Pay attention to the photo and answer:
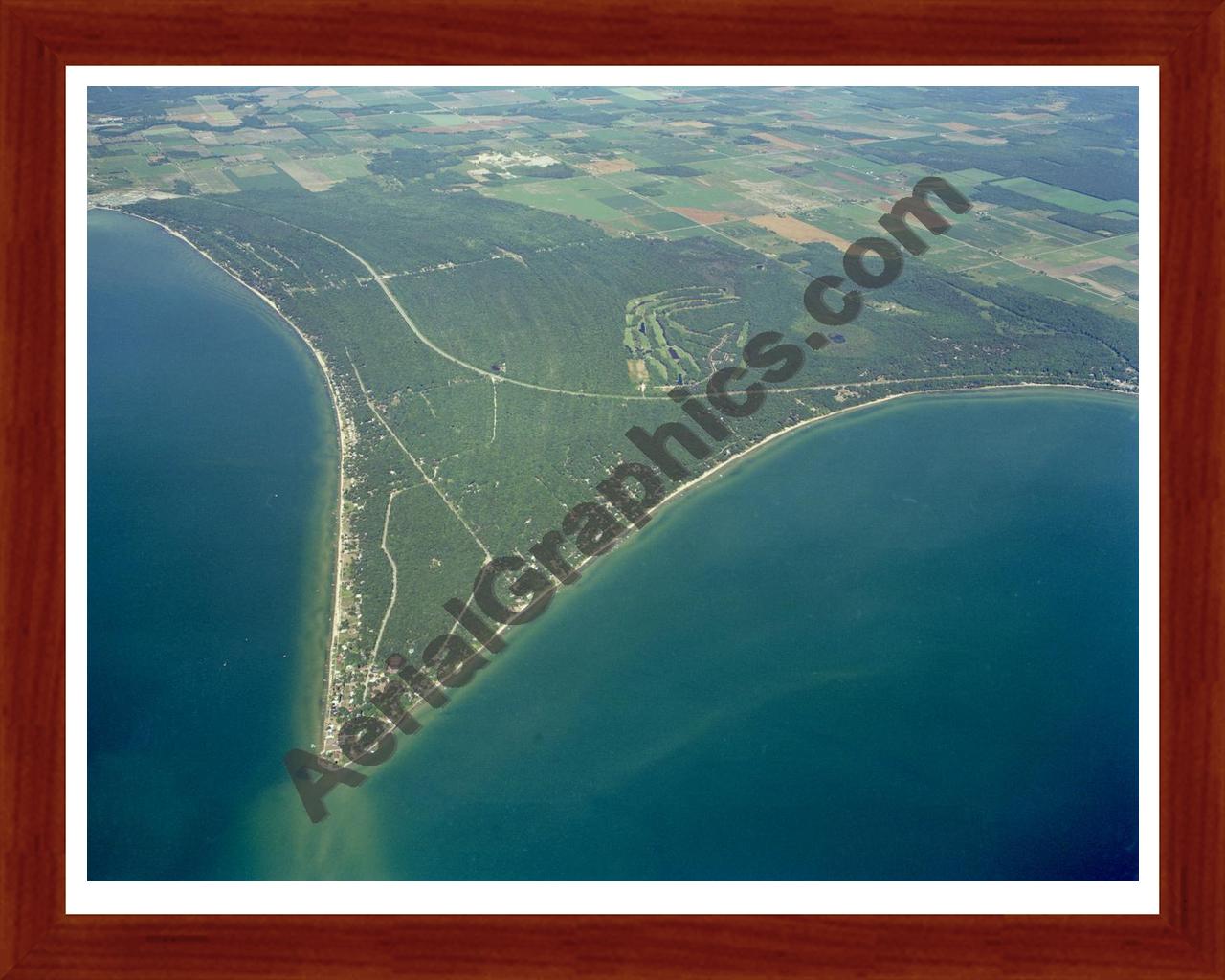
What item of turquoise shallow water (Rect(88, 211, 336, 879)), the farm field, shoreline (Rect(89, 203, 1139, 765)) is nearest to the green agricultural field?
the farm field

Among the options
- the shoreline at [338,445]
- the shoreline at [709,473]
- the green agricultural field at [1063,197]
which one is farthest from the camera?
the green agricultural field at [1063,197]

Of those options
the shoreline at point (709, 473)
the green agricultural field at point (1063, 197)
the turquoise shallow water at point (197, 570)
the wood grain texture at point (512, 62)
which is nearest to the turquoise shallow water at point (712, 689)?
the turquoise shallow water at point (197, 570)

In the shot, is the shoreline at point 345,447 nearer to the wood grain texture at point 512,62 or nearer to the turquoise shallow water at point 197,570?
the turquoise shallow water at point 197,570

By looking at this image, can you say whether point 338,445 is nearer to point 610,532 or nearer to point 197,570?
point 197,570

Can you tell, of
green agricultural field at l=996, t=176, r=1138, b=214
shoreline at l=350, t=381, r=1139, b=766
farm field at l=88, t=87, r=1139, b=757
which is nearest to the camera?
shoreline at l=350, t=381, r=1139, b=766

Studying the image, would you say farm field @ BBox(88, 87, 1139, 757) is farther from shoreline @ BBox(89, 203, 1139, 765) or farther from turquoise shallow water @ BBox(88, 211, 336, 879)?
turquoise shallow water @ BBox(88, 211, 336, 879)

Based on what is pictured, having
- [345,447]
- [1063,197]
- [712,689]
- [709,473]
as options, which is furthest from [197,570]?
[1063,197]

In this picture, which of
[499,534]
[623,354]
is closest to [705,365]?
[623,354]
